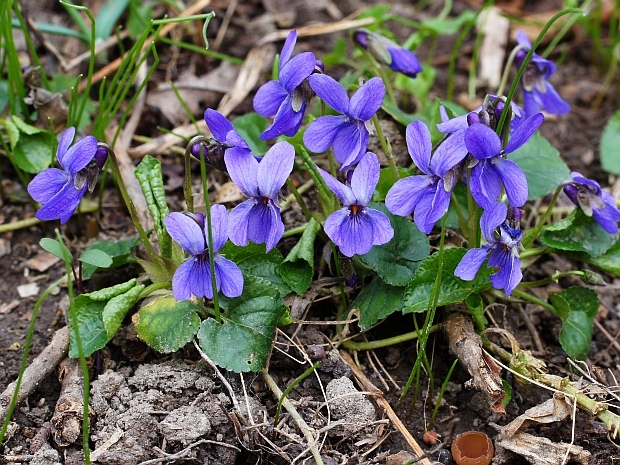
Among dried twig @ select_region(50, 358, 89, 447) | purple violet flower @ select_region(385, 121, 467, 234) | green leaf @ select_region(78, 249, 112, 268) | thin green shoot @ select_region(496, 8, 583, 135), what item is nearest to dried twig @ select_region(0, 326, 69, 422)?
dried twig @ select_region(50, 358, 89, 447)

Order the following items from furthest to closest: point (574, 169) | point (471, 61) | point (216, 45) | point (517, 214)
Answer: point (471, 61) < point (216, 45) < point (574, 169) < point (517, 214)

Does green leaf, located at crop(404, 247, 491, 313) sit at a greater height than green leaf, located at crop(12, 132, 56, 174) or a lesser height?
lesser

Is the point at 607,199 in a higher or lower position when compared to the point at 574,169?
higher

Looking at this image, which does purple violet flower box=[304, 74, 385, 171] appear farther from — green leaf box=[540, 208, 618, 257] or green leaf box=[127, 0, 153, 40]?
green leaf box=[127, 0, 153, 40]

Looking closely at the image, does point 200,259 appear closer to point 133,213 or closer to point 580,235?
point 133,213

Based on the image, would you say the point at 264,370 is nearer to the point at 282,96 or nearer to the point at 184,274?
the point at 184,274

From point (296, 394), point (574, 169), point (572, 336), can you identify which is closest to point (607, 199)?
point (572, 336)
